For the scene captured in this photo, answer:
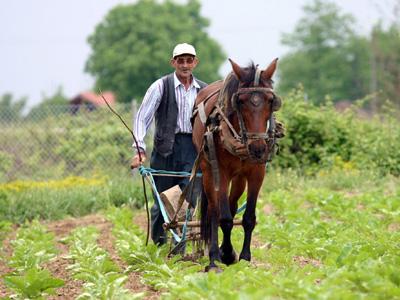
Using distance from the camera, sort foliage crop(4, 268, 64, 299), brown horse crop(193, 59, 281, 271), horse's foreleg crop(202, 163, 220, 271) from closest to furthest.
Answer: foliage crop(4, 268, 64, 299) → brown horse crop(193, 59, 281, 271) → horse's foreleg crop(202, 163, 220, 271)

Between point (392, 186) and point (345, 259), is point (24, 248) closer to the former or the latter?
point (345, 259)

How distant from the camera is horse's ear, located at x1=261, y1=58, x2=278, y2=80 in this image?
6.77 m

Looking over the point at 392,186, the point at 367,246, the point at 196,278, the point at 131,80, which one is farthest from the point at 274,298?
the point at 131,80

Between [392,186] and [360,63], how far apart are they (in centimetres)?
5277

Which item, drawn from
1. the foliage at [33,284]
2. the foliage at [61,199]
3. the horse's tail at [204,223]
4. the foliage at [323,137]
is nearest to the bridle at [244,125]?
the horse's tail at [204,223]

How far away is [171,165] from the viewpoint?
859 cm

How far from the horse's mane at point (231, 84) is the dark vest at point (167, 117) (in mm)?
1274

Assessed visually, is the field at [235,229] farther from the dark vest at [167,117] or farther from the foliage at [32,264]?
the dark vest at [167,117]

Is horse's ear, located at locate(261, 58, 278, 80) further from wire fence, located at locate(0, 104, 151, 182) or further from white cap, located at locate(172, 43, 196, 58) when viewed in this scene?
wire fence, located at locate(0, 104, 151, 182)

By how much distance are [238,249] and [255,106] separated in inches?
84.5

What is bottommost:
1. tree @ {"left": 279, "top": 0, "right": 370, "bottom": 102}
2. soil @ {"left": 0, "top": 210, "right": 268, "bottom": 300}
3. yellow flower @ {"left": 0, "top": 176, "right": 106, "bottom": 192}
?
soil @ {"left": 0, "top": 210, "right": 268, "bottom": 300}

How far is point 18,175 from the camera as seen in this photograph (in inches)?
634

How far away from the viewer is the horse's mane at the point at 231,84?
22.2 ft

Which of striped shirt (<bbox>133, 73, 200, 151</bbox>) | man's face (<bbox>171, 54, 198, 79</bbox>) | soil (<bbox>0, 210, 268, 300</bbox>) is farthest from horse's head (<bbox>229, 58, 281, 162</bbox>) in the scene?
striped shirt (<bbox>133, 73, 200, 151</bbox>)
